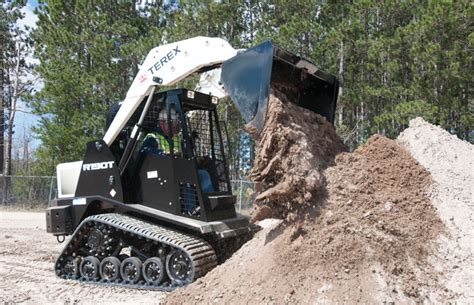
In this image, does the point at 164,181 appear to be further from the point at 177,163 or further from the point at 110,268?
the point at 110,268

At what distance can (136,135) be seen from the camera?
6965mm

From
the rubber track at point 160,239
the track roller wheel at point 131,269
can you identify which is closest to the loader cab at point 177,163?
the rubber track at point 160,239

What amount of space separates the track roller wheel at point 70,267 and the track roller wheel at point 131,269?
2.85 ft

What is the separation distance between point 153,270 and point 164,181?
1173 mm

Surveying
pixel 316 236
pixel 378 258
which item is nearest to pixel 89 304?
pixel 316 236

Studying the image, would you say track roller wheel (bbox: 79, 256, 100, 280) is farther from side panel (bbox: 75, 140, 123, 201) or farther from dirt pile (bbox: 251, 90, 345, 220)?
dirt pile (bbox: 251, 90, 345, 220)

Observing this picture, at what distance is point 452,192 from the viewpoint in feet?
16.7

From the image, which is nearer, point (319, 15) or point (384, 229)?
point (384, 229)

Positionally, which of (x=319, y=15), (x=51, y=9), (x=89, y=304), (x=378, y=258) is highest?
(x=51, y=9)

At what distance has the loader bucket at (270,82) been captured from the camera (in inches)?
213

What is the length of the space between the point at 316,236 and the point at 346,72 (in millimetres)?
18176

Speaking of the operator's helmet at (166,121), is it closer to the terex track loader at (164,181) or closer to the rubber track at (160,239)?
the terex track loader at (164,181)

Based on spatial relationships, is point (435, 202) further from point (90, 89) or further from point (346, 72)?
point (90, 89)

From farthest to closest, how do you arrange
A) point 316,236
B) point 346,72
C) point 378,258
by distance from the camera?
point 346,72 → point 316,236 → point 378,258
